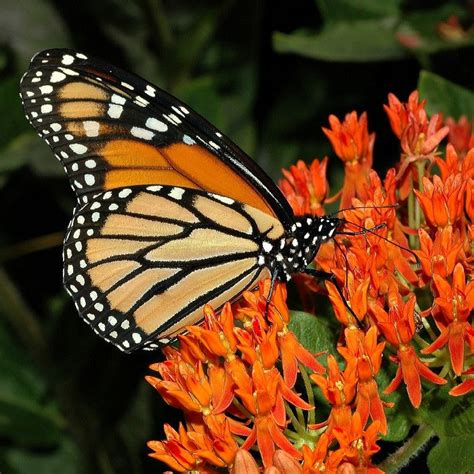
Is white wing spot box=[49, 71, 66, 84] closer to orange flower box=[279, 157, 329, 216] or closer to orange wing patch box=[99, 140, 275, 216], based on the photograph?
orange wing patch box=[99, 140, 275, 216]

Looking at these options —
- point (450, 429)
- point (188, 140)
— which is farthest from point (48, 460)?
point (450, 429)

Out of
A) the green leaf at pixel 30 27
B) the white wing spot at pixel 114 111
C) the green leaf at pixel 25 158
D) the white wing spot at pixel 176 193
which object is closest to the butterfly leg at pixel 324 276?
the white wing spot at pixel 176 193

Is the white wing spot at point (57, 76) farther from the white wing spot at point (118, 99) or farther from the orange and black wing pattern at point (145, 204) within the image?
the white wing spot at point (118, 99)

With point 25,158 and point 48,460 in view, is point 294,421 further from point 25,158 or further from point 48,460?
point 48,460

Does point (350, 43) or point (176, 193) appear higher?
point (350, 43)

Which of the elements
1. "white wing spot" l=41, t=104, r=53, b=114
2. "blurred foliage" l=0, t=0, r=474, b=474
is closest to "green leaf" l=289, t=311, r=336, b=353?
"white wing spot" l=41, t=104, r=53, b=114

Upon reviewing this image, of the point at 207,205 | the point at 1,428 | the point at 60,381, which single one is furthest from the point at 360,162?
the point at 1,428

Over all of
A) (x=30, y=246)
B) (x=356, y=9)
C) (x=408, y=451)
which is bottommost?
(x=408, y=451)
